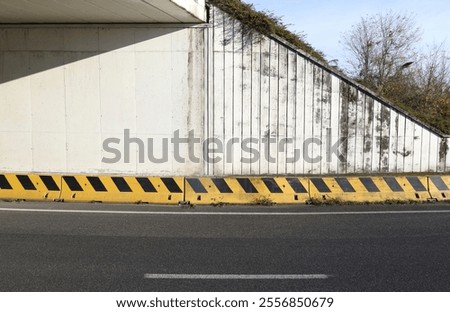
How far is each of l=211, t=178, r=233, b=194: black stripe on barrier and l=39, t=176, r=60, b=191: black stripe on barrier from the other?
322 cm

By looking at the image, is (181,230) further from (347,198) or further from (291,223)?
(347,198)

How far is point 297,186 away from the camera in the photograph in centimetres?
823

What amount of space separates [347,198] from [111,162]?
17.5 feet

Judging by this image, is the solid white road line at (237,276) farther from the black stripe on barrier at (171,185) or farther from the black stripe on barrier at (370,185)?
the black stripe on barrier at (370,185)

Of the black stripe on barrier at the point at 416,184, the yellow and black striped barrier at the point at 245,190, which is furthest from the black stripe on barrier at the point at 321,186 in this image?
the black stripe on barrier at the point at 416,184

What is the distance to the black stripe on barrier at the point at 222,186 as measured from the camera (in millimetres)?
8156

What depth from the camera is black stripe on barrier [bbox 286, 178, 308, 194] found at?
8219mm

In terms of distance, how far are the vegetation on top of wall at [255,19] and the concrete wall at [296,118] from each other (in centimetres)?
15

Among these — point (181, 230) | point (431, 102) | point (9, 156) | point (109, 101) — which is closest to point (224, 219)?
point (181, 230)

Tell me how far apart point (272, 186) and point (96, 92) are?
4.62 m

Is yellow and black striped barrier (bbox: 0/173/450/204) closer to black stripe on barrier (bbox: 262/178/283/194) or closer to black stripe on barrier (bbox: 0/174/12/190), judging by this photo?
black stripe on barrier (bbox: 262/178/283/194)

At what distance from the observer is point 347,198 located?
26.8 ft

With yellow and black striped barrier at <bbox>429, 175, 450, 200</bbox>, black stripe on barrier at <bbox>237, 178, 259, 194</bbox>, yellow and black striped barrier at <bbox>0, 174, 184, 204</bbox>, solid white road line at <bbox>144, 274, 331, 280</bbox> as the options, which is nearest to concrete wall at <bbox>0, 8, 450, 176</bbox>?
yellow and black striped barrier at <bbox>429, 175, 450, 200</bbox>

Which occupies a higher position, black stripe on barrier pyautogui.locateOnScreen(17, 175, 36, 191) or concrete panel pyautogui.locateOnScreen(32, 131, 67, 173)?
concrete panel pyautogui.locateOnScreen(32, 131, 67, 173)
